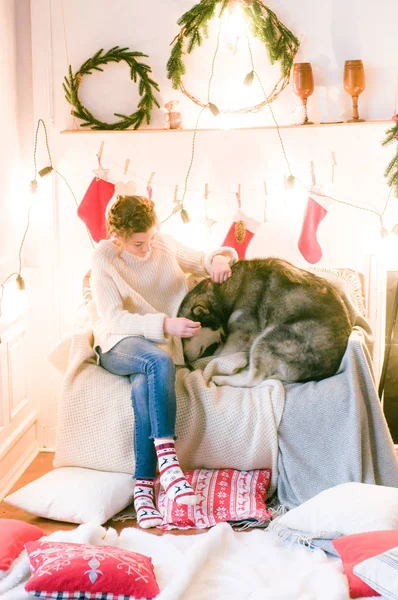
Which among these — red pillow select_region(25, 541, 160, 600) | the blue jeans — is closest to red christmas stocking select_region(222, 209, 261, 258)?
the blue jeans

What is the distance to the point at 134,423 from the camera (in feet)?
9.58

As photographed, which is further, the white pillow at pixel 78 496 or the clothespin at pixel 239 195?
the clothespin at pixel 239 195

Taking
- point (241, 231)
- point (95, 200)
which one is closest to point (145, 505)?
point (241, 231)

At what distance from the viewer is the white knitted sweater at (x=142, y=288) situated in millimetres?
3020

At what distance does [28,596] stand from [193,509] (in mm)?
842

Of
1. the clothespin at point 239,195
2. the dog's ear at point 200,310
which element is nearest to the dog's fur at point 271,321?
the dog's ear at point 200,310

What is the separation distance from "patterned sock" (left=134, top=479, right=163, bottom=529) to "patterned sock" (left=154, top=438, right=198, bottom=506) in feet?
0.36

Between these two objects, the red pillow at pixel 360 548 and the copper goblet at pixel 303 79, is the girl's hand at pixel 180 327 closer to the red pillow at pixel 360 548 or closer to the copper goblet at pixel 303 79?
the red pillow at pixel 360 548

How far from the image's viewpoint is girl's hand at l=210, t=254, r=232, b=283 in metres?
3.26

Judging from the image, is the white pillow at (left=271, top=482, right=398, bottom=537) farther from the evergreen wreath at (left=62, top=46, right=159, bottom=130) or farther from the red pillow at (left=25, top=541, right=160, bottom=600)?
the evergreen wreath at (left=62, top=46, right=159, bottom=130)

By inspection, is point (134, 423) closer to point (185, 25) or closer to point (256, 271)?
point (256, 271)

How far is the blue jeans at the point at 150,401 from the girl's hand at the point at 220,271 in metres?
0.46

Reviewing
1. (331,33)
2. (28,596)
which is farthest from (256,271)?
(28,596)

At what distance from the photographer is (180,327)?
9.70 feet
